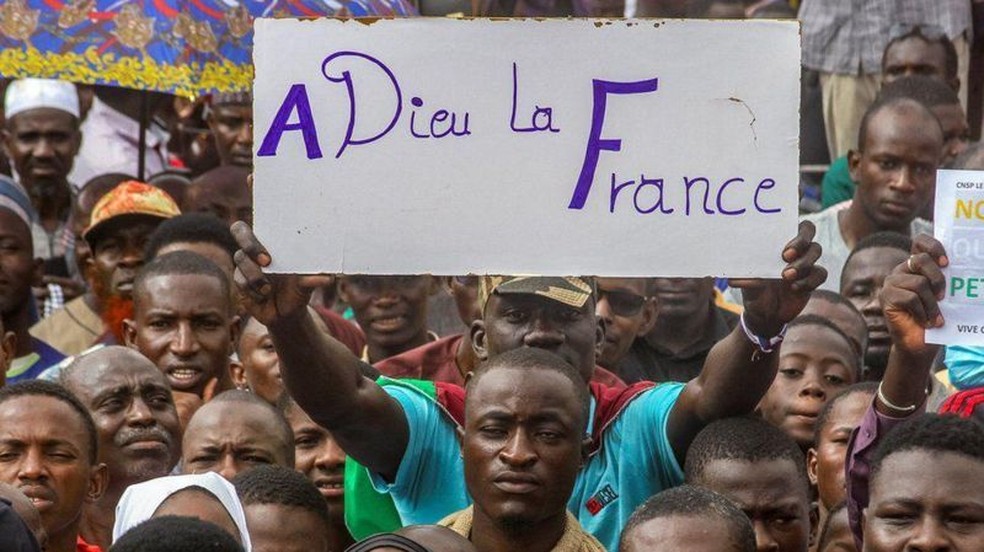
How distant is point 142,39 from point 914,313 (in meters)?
3.92

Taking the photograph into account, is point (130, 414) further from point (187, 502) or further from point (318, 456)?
point (187, 502)

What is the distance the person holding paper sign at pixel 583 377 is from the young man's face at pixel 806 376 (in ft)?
2.67

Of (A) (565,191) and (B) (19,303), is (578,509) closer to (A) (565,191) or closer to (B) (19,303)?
(A) (565,191)

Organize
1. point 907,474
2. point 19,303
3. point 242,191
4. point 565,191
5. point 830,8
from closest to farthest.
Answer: point 907,474 → point 565,191 → point 19,303 → point 242,191 → point 830,8

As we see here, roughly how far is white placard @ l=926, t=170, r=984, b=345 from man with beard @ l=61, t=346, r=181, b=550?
2705 millimetres

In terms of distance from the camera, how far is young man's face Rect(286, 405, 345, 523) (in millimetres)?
6809

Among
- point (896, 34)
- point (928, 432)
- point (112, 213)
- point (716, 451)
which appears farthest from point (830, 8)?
point (928, 432)

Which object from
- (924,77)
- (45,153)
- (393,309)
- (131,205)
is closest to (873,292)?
(393,309)

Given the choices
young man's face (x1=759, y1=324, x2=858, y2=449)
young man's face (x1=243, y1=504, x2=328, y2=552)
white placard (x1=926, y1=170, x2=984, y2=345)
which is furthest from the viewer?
young man's face (x1=759, y1=324, x2=858, y2=449)

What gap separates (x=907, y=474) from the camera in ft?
16.0

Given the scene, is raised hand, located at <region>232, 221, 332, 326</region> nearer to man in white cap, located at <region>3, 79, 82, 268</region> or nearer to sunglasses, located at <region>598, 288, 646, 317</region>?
sunglasses, located at <region>598, 288, 646, 317</region>

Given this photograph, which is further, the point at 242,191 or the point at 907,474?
the point at 242,191

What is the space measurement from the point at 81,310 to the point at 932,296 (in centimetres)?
459

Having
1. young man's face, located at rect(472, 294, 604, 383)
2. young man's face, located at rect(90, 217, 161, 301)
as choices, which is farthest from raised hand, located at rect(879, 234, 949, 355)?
young man's face, located at rect(90, 217, 161, 301)
